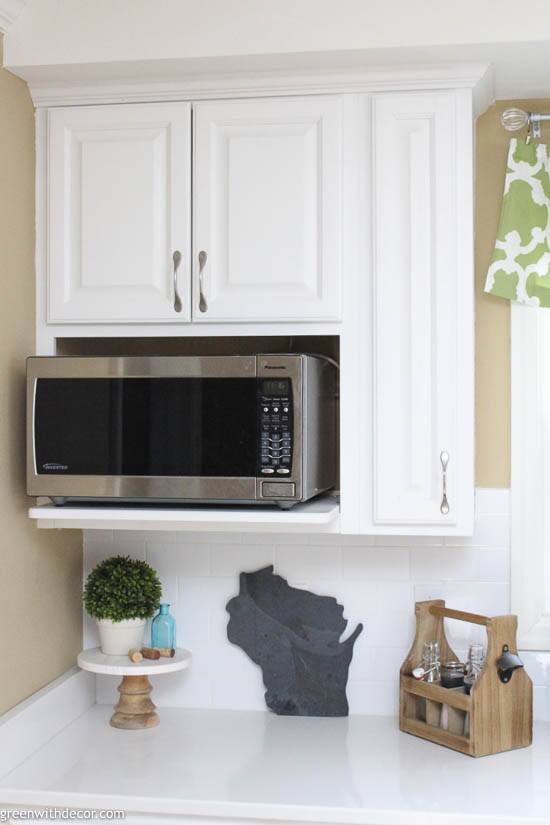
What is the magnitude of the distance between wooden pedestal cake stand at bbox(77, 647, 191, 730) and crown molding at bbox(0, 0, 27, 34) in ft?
4.41

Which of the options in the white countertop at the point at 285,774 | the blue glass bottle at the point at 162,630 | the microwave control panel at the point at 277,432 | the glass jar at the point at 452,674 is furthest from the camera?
the blue glass bottle at the point at 162,630

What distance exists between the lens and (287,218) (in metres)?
1.96

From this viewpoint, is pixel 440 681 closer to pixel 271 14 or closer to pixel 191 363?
pixel 191 363

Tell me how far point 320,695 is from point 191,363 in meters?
0.88

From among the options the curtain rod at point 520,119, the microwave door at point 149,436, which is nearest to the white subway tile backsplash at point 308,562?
the microwave door at point 149,436

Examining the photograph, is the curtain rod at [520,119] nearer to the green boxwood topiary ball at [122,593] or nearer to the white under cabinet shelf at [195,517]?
the white under cabinet shelf at [195,517]

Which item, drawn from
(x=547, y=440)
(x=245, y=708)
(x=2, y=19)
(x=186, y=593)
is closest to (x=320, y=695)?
(x=245, y=708)

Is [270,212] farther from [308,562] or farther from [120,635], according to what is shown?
[120,635]

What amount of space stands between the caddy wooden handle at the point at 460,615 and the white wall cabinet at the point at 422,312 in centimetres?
22

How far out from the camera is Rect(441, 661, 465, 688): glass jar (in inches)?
81.0

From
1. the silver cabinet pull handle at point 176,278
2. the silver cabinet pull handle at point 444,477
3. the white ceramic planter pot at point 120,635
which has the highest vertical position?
the silver cabinet pull handle at point 176,278

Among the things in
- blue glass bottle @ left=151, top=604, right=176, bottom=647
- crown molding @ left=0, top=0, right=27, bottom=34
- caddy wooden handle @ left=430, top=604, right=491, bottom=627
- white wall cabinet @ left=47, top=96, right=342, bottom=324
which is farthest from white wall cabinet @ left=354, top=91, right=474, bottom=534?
crown molding @ left=0, top=0, right=27, bottom=34

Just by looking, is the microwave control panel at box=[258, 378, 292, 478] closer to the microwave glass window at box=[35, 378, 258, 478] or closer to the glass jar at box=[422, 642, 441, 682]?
the microwave glass window at box=[35, 378, 258, 478]

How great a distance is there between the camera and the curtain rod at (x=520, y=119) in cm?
202
